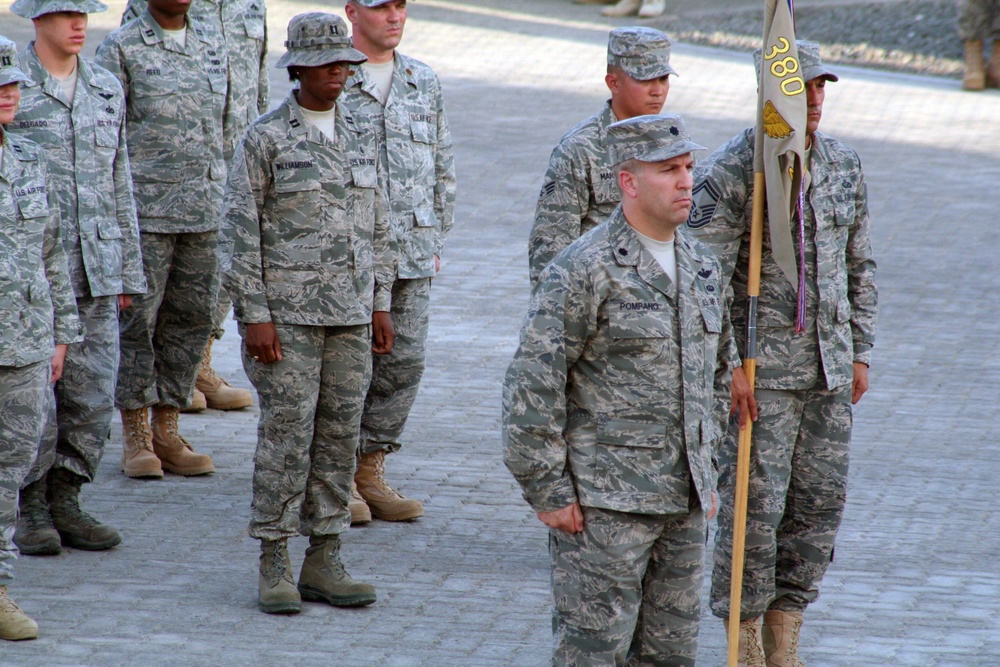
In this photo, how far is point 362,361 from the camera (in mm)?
6125

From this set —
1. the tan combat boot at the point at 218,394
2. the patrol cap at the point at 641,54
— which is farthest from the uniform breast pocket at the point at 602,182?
the tan combat boot at the point at 218,394

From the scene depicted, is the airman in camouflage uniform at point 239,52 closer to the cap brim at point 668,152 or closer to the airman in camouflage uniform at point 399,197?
the airman in camouflage uniform at point 399,197

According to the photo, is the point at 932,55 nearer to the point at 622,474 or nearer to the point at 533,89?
the point at 533,89

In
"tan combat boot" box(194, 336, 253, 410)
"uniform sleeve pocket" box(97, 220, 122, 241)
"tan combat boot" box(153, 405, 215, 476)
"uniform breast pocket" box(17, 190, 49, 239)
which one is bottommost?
"tan combat boot" box(194, 336, 253, 410)

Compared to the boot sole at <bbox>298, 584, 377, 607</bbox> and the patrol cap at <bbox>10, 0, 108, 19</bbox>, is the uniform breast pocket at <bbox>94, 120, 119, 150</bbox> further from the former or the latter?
the boot sole at <bbox>298, 584, 377, 607</bbox>

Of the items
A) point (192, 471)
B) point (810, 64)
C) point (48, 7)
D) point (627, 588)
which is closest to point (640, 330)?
point (627, 588)

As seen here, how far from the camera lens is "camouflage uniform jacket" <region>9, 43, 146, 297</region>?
653 centimetres

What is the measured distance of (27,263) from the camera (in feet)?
19.0

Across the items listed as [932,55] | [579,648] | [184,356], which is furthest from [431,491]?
[932,55]

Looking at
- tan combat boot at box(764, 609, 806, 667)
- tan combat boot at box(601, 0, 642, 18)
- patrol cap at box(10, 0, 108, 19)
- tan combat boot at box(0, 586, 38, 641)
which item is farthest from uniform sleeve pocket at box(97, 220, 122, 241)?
tan combat boot at box(601, 0, 642, 18)

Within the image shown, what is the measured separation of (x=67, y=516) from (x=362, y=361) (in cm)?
169

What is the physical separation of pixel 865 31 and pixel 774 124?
16.5m

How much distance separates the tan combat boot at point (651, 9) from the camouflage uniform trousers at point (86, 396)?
15888 millimetres

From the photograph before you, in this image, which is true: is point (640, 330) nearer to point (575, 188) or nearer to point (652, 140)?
point (652, 140)
